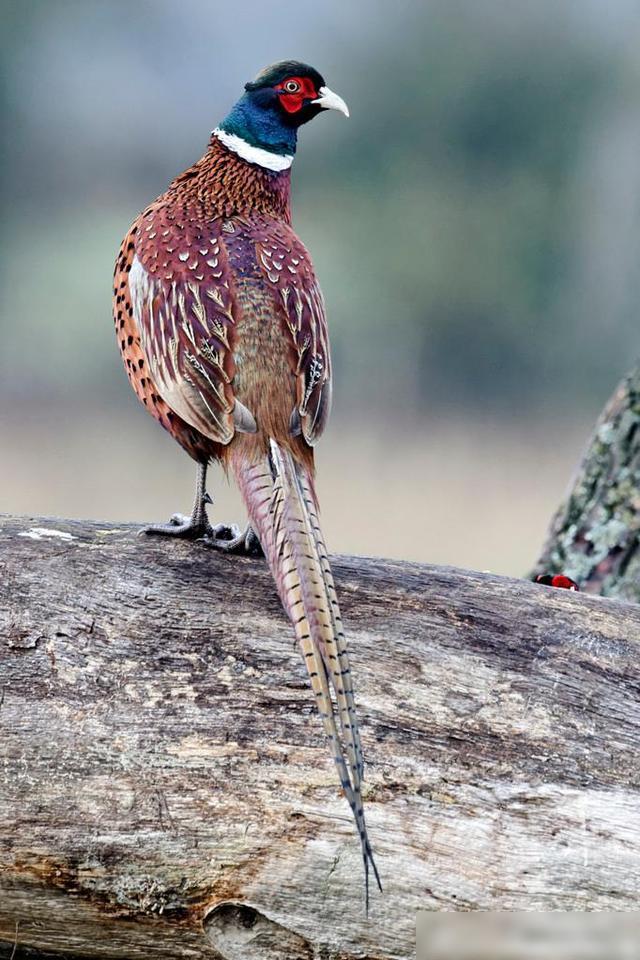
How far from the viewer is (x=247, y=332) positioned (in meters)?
3.49

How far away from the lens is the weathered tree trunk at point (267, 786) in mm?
3033

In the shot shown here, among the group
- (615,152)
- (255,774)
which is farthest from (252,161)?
(615,152)

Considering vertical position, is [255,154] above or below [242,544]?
above

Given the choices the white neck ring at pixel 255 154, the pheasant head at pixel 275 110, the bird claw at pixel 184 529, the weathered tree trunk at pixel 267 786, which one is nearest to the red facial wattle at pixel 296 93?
the pheasant head at pixel 275 110

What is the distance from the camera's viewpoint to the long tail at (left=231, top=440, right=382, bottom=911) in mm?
2664

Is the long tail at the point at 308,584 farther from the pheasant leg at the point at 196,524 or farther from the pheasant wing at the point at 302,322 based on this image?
the pheasant leg at the point at 196,524

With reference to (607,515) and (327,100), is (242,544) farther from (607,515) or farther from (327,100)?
(607,515)

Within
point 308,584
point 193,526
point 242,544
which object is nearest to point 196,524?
point 193,526

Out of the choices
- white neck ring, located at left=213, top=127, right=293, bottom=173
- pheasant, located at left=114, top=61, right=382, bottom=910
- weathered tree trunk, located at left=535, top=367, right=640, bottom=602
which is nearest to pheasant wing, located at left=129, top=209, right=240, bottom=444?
pheasant, located at left=114, top=61, right=382, bottom=910

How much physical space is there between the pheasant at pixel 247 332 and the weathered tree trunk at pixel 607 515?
1829 millimetres

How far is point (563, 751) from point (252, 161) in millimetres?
2186

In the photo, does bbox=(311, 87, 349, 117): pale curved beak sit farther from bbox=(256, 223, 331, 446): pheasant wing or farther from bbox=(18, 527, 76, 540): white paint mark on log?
bbox=(18, 527, 76, 540): white paint mark on log

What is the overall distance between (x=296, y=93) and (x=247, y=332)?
3.41ft

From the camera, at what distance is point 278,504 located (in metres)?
3.15
